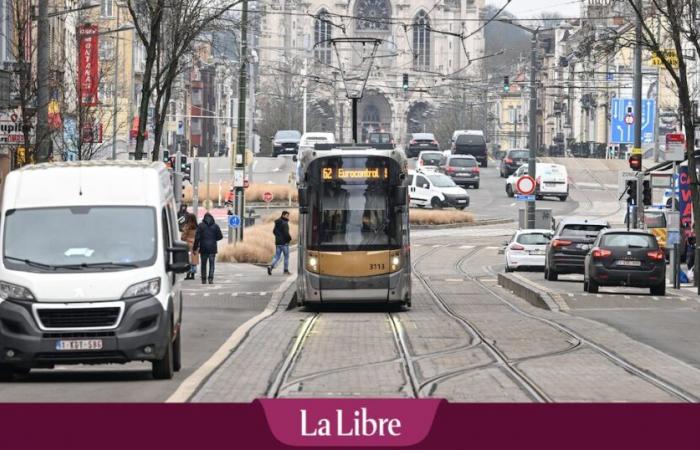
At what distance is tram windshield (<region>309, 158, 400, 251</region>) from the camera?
32.8 m

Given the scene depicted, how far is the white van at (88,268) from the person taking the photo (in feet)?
60.1

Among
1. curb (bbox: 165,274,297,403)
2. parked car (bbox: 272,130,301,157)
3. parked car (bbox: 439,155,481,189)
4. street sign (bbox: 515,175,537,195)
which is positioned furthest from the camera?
parked car (bbox: 272,130,301,157)

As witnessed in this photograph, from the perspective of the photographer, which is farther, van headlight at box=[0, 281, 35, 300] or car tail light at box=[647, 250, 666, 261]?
car tail light at box=[647, 250, 666, 261]

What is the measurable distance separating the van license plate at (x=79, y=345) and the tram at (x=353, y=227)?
14.7 m

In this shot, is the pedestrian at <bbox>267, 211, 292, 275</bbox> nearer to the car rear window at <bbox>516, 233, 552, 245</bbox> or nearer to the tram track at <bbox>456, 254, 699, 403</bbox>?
the car rear window at <bbox>516, 233, 552, 245</bbox>

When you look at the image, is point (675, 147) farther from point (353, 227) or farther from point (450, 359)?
point (450, 359)

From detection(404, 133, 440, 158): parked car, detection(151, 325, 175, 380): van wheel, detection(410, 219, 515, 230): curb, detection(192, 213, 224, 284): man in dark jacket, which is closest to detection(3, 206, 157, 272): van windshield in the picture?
detection(151, 325, 175, 380): van wheel

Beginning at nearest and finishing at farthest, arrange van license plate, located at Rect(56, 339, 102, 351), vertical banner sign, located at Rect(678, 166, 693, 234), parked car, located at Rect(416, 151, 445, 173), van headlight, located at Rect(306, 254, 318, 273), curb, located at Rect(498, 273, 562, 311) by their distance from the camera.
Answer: van license plate, located at Rect(56, 339, 102, 351)
van headlight, located at Rect(306, 254, 318, 273)
curb, located at Rect(498, 273, 562, 311)
vertical banner sign, located at Rect(678, 166, 693, 234)
parked car, located at Rect(416, 151, 445, 173)

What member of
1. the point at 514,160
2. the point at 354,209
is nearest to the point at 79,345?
the point at 354,209

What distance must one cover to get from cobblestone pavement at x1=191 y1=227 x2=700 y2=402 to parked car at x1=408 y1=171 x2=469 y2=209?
4884 cm

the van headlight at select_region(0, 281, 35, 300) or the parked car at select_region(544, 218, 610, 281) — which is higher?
the van headlight at select_region(0, 281, 35, 300)

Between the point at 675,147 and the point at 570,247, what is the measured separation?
3765mm

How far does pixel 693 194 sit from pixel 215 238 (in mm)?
11086

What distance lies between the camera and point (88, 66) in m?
62.0
